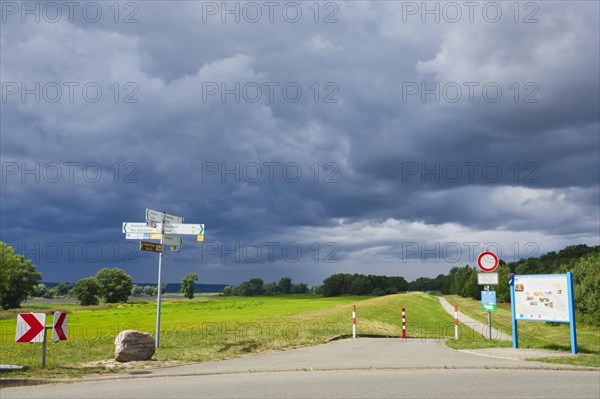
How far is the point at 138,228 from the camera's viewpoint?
19953mm

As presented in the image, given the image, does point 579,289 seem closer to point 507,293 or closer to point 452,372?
point 452,372

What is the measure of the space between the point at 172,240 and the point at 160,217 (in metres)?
0.99

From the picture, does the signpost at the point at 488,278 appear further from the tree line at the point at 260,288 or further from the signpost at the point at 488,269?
the tree line at the point at 260,288

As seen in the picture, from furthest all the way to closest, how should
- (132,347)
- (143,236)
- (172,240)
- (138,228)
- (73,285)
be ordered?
(73,285) < (172,240) < (138,228) < (143,236) < (132,347)

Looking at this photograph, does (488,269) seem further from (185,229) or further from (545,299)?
(185,229)

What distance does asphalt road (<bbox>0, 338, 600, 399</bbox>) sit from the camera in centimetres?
1056

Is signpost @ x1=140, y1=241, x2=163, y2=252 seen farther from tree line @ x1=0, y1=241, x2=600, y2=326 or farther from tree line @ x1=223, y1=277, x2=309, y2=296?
tree line @ x1=223, y1=277, x2=309, y2=296

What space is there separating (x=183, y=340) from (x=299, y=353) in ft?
18.5

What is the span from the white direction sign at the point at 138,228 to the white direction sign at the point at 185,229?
0.41 meters

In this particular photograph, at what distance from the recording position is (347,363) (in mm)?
15148

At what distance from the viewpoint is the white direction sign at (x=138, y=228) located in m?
19.9

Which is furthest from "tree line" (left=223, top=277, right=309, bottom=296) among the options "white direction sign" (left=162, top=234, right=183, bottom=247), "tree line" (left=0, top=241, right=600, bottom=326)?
"white direction sign" (left=162, top=234, right=183, bottom=247)

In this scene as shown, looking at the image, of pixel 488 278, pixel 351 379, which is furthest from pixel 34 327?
pixel 488 278

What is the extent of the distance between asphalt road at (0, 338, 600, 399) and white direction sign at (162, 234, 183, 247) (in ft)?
19.3
